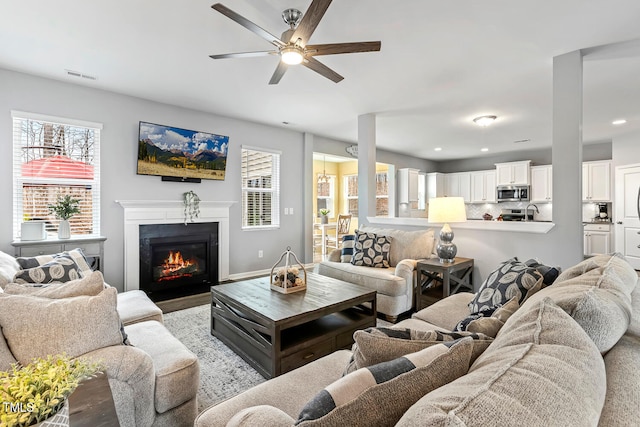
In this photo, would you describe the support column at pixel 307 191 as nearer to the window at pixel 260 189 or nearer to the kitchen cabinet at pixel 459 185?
the window at pixel 260 189

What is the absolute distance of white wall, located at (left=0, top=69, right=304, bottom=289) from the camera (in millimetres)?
3355

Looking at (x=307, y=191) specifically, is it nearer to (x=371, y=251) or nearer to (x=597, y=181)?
(x=371, y=251)

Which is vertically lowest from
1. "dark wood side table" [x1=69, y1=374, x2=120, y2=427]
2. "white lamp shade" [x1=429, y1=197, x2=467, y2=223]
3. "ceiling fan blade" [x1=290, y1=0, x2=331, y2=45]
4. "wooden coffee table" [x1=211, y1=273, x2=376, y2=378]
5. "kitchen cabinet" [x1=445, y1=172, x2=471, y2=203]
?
"wooden coffee table" [x1=211, y1=273, x2=376, y2=378]

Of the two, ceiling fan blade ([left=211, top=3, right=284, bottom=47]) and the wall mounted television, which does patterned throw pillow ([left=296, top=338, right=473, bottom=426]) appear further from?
the wall mounted television

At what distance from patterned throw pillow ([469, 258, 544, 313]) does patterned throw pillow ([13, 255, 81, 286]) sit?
267cm

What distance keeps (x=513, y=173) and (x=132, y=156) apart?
321 inches

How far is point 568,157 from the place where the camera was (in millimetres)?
2814

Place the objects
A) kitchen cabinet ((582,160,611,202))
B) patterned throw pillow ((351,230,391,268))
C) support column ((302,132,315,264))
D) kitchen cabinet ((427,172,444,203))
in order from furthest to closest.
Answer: kitchen cabinet ((427,172,444,203)), kitchen cabinet ((582,160,611,202)), support column ((302,132,315,264)), patterned throw pillow ((351,230,391,268))

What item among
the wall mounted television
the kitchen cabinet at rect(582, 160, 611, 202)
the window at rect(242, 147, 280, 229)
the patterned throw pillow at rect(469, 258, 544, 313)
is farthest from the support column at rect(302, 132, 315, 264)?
the kitchen cabinet at rect(582, 160, 611, 202)

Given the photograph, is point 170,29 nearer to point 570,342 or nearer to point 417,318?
point 417,318

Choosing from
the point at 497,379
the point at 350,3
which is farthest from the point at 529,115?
the point at 497,379

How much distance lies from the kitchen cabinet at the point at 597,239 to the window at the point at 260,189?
662cm

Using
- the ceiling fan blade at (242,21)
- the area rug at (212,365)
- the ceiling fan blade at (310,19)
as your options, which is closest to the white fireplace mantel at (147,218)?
the area rug at (212,365)

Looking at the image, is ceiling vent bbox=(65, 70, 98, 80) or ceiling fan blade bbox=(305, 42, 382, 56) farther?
ceiling vent bbox=(65, 70, 98, 80)
